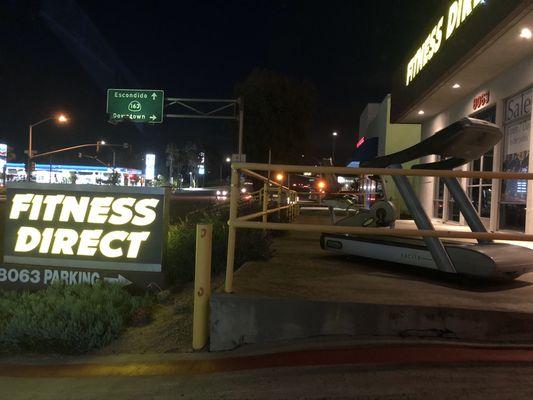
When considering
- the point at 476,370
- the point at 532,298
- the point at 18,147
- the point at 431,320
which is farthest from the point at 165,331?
the point at 18,147

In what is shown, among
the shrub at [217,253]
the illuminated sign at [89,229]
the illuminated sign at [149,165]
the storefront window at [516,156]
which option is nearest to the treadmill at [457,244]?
the shrub at [217,253]

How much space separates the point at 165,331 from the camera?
522cm

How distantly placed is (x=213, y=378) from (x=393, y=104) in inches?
781

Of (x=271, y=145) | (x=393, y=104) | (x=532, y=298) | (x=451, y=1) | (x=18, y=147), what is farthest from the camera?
(x=18, y=147)

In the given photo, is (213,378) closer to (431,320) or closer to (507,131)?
(431,320)

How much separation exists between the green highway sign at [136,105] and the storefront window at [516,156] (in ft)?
58.4

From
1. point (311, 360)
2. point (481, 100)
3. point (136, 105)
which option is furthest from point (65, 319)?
point (136, 105)

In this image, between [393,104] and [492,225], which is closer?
[492,225]

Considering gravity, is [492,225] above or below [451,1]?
below

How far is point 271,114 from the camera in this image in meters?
35.0

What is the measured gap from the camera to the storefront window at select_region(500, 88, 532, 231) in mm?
12203

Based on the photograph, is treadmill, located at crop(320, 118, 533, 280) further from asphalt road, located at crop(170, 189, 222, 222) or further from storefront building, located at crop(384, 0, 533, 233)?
asphalt road, located at crop(170, 189, 222, 222)

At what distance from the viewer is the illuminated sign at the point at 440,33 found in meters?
12.1

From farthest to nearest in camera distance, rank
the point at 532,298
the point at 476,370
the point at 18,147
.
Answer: the point at 18,147, the point at 532,298, the point at 476,370
